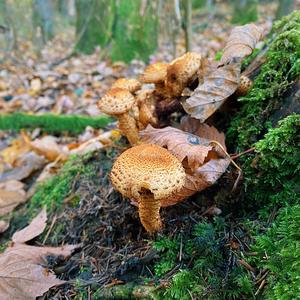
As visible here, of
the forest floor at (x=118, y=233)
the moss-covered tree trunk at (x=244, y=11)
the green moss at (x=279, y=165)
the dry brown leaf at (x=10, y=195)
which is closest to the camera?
the forest floor at (x=118, y=233)

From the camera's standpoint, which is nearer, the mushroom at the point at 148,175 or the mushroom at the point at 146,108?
the mushroom at the point at 148,175

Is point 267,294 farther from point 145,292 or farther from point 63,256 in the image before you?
point 63,256

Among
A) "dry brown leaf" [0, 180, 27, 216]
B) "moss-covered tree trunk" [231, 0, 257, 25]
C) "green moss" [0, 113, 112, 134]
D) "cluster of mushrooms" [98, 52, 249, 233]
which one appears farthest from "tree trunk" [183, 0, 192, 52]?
"moss-covered tree trunk" [231, 0, 257, 25]

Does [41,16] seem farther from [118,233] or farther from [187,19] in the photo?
[118,233]

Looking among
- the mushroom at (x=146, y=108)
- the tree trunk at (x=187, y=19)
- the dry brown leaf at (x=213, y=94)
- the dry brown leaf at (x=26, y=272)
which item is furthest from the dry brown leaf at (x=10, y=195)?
the tree trunk at (x=187, y=19)

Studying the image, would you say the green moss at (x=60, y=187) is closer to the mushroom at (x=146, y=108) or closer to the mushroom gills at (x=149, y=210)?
the mushroom at (x=146, y=108)

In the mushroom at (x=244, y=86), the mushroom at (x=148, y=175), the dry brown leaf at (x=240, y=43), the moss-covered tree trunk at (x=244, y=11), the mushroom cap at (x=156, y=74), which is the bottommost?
the moss-covered tree trunk at (x=244, y=11)

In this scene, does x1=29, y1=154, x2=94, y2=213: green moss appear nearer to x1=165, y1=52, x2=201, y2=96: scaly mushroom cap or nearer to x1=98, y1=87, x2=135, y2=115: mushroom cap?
x1=98, y1=87, x2=135, y2=115: mushroom cap
